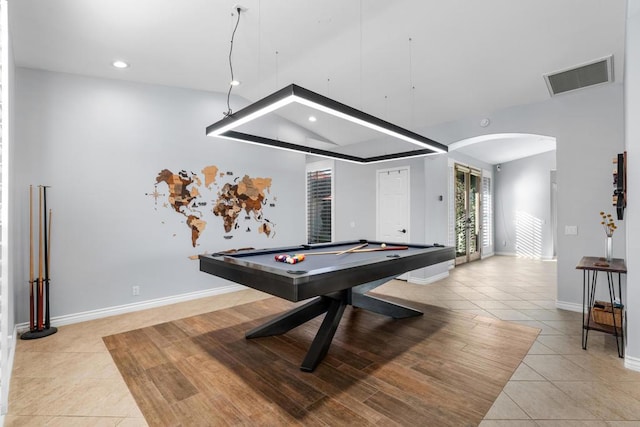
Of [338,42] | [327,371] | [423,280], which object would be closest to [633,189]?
[327,371]

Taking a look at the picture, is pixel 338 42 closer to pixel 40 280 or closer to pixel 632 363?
pixel 632 363

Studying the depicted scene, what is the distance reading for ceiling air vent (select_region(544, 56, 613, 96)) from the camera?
134 inches

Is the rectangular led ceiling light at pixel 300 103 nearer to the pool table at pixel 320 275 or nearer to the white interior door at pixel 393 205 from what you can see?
the pool table at pixel 320 275

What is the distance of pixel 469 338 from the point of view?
3.13 m

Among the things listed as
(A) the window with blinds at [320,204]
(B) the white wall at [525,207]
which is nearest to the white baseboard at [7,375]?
(A) the window with blinds at [320,204]

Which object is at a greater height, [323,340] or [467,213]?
[467,213]

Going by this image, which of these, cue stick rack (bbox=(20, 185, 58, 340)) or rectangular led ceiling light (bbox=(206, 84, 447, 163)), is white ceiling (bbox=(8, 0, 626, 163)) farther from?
cue stick rack (bbox=(20, 185, 58, 340))

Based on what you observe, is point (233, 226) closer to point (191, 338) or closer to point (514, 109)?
point (191, 338)

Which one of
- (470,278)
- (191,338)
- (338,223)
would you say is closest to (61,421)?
(191,338)

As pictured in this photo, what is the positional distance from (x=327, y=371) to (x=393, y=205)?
13.0ft

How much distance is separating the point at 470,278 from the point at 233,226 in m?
4.50

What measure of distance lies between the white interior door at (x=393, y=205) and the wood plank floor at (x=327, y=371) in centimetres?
→ 234

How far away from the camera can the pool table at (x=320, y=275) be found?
215 cm

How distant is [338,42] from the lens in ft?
11.7
